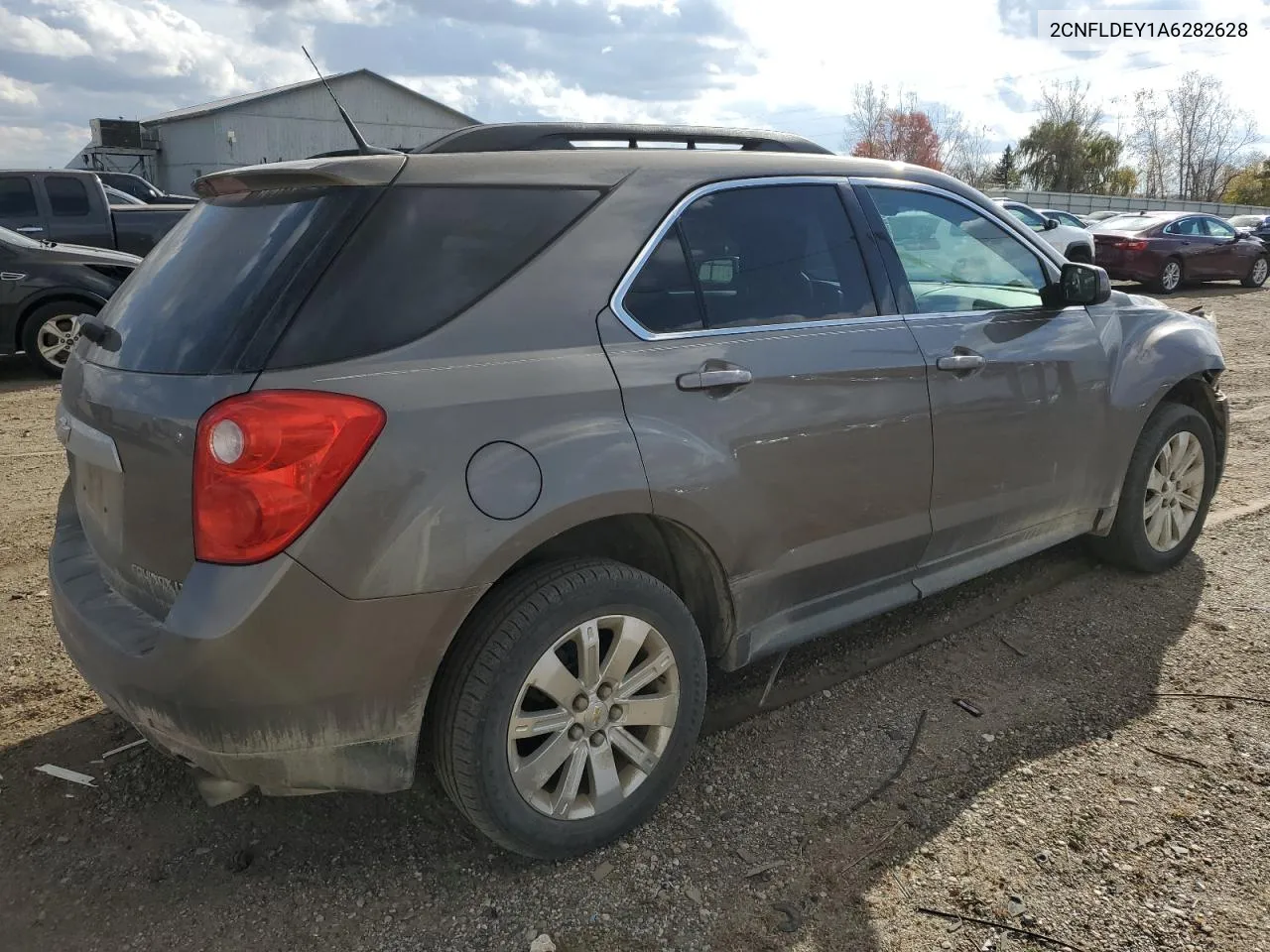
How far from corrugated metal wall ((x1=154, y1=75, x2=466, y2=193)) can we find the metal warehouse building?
0.14 feet

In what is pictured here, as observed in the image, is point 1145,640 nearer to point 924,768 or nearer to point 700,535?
point 924,768

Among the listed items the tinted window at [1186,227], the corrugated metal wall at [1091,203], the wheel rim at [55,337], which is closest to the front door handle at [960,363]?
the wheel rim at [55,337]

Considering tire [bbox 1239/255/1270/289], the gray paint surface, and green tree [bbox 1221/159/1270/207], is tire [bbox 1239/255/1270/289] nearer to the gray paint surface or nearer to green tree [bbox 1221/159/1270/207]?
the gray paint surface

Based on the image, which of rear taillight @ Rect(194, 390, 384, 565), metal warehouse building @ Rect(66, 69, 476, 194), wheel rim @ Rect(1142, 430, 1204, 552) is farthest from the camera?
metal warehouse building @ Rect(66, 69, 476, 194)

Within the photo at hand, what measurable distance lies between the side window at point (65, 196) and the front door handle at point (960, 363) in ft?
40.5

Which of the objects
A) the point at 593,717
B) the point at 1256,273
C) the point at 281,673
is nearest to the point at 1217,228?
the point at 1256,273

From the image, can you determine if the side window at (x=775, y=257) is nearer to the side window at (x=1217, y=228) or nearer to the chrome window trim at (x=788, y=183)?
the chrome window trim at (x=788, y=183)

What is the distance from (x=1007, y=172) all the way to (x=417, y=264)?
73.9 metres

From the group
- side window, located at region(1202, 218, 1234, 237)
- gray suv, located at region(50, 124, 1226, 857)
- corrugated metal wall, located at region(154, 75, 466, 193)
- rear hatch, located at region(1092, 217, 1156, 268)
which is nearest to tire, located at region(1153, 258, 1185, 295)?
rear hatch, located at region(1092, 217, 1156, 268)

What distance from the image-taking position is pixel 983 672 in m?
3.60

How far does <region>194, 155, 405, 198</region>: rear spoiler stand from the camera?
2.34m

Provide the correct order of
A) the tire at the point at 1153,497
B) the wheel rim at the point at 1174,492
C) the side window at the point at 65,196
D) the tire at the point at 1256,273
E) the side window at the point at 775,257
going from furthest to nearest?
1. the tire at the point at 1256,273
2. the side window at the point at 65,196
3. the wheel rim at the point at 1174,492
4. the tire at the point at 1153,497
5. the side window at the point at 775,257

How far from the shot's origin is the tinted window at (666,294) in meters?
2.61

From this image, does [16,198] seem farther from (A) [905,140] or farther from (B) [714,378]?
(A) [905,140]
